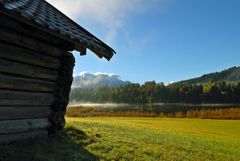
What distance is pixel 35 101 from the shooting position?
27.4ft

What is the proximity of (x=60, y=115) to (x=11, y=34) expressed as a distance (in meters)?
3.06

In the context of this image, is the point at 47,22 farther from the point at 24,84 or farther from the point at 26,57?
the point at 24,84

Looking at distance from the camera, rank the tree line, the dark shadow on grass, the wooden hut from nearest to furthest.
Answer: the dark shadow on grass → the wooden hut → the tree line

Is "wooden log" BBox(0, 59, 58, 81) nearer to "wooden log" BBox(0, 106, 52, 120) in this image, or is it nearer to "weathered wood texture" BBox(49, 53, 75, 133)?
"weathered wood texture" BBox(49, 53, 75, 133)

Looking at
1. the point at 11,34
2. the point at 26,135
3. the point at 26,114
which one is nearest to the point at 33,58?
the point at 11,34

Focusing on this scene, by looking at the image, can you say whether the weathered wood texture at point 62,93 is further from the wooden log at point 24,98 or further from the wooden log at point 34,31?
the wooden log at point 34,31

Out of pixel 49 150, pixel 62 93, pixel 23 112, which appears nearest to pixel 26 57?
pixel 23 112

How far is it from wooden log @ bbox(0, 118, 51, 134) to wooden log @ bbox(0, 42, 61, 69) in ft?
5.05

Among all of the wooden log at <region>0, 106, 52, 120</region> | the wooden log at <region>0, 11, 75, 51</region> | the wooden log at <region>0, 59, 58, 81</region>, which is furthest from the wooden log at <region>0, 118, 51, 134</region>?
the wooden log at <region>0, 11, 75, 51</region>

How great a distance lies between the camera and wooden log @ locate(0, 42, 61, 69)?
725 centimetres

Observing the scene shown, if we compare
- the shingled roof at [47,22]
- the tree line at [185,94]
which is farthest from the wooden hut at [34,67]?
the tree line at [185,94]

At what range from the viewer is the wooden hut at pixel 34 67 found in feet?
23.3

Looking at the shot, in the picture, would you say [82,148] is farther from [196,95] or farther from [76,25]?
[196,95]

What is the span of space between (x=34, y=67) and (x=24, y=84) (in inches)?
22.8
